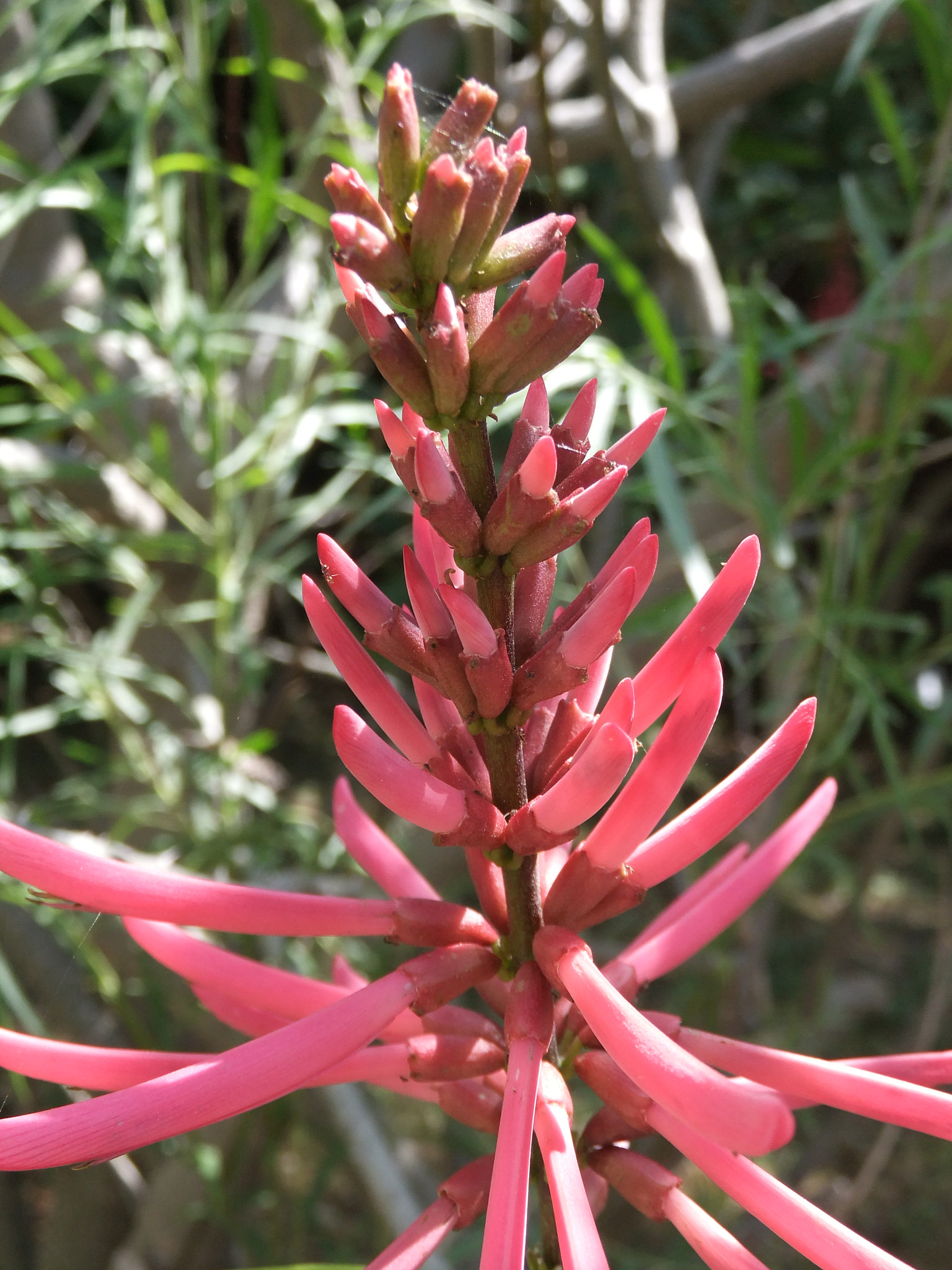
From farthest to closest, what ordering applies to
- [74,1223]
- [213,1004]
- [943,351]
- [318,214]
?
[74,1223], [318,214], [943,351], [213,1004]

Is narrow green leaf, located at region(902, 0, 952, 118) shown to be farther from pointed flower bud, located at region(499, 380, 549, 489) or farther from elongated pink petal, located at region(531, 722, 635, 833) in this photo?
elongated pink petal, located at region(531, 722, 635, 833)

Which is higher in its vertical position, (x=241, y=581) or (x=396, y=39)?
(x=396, y=39)

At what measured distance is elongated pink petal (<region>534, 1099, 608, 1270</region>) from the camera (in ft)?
1.02

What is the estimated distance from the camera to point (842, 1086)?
0.34m

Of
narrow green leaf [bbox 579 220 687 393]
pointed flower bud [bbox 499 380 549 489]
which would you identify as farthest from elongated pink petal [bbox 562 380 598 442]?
narrow green leaf [bbox 579 220 687 393]

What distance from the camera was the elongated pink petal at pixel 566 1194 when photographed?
12.2 inches

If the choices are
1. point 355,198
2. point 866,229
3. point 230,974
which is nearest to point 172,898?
point 230,974

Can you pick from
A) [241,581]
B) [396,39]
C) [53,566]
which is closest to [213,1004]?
[241,581]

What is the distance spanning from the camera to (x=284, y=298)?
50.2 inches

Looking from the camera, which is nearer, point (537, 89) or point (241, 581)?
point (537, 89)

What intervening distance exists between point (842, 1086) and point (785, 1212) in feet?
0.15

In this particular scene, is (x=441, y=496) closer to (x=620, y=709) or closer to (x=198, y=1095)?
(x=620, y=709)

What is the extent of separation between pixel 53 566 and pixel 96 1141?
1048mm

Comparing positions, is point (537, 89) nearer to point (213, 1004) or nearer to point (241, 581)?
point (241, 581)
